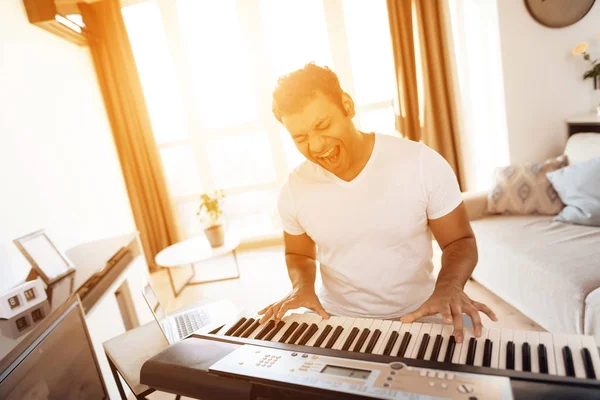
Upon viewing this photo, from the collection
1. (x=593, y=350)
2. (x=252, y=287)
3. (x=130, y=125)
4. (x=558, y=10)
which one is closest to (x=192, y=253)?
(x=252, y=287)

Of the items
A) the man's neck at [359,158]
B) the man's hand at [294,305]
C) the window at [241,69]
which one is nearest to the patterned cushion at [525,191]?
the window at [241,69]

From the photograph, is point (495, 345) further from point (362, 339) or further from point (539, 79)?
point (539, 79)

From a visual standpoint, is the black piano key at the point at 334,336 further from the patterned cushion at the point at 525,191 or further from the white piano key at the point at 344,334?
the patterned cushion at the point at 525,191

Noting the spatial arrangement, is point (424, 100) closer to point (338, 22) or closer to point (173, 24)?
point (338, 22)

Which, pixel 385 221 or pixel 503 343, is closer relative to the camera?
pixel 503 343

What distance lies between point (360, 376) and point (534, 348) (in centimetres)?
29

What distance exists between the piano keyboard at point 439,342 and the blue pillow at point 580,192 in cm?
178

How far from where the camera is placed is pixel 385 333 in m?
0.81

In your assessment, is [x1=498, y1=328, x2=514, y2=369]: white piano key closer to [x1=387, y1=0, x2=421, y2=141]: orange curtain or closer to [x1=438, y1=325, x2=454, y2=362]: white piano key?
[x1=438, y1=325, x2=454, y2=362]: white piano key

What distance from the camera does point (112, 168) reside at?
380 centimetres

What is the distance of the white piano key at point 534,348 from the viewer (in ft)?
2.06

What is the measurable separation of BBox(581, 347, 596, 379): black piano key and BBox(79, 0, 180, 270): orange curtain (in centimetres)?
384

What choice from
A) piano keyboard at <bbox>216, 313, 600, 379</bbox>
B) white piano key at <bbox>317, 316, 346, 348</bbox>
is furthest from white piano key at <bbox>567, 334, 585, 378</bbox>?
white piano key at <bbox>317, 316, 346, 348</bbox>

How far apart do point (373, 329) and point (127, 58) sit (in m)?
3.74
